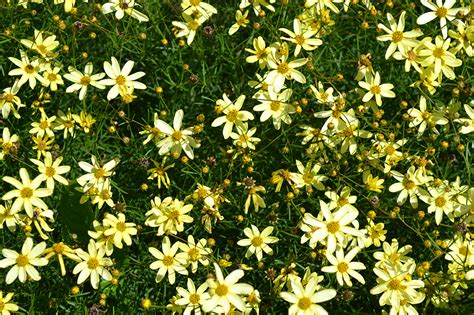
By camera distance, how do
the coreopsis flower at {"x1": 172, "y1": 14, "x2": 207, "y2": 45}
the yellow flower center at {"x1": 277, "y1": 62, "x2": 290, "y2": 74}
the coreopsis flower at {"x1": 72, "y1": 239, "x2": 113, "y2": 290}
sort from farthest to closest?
1. the coreopsis flower at {"x1": 172, "y1": 14, "x2": 207, "y2": 45}
2. the yellow flower center at {"x1": 277, "y1": 62, "x2": 290, "y2": 74}
3. the coreopsis flower at {"x1": 72, "y1": 239, "x2": 113, "y2": 290}

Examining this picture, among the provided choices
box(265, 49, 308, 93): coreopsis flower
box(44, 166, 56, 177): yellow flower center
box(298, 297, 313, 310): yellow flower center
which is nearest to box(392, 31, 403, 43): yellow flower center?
box(265, 49, 308, 93): coreopsis flower

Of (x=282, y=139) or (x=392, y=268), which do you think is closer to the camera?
(x=392, y=268)

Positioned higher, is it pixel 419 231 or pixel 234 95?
pixel 234 95

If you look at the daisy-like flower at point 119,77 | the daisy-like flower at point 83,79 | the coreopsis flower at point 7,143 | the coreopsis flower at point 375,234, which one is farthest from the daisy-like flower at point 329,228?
the coreopsis flower at point 7,143

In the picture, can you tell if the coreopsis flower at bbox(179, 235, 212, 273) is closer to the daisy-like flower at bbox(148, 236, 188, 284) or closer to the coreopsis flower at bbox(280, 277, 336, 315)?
the daisy-like flower at bbox(148, 236, 188, 284)

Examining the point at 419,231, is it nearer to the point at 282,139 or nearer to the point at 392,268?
the point at 392,268

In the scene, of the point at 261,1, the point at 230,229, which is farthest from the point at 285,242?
the point at 261,1
